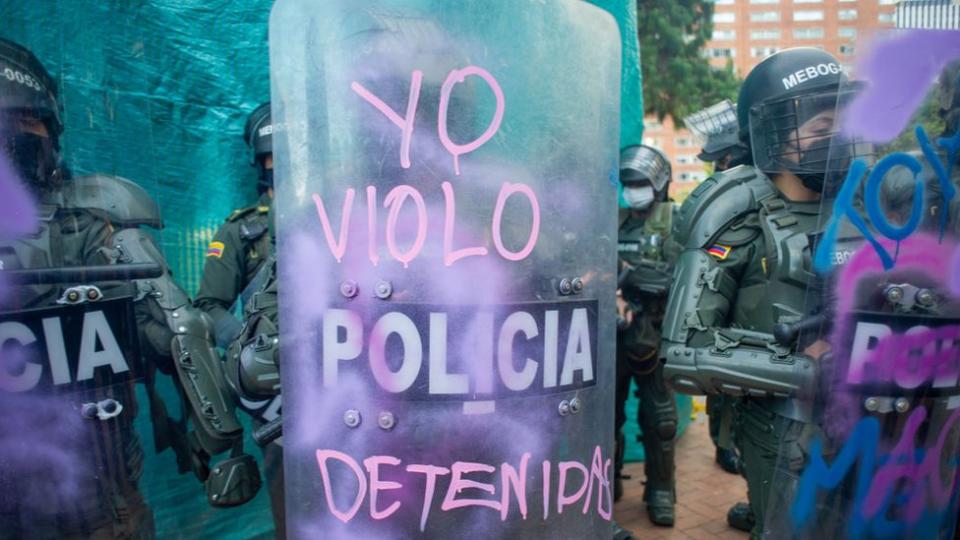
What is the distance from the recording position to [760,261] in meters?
2.27

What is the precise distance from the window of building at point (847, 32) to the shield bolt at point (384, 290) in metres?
1.34

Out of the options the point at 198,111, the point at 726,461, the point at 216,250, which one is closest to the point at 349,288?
the point at 216,250

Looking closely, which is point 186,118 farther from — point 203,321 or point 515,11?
point 515,11

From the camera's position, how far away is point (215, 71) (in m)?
3.24

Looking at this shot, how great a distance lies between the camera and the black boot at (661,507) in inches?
154

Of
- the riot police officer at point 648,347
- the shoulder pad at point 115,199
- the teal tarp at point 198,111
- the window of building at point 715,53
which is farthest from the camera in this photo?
the window of building at point 715,53

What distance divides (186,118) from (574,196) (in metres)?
2.52

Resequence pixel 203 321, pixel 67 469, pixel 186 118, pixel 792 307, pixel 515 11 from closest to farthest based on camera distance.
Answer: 1. pixel 515 11
2. pixel 67 469
3. pixel 203 321
4. pixel 792 307
5. pixel 186 118

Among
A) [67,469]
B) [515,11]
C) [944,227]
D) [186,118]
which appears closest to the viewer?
[515,11]

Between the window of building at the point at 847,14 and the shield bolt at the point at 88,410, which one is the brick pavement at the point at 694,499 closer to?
the window of building at the point at 847,14

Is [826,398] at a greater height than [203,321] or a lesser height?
lesser

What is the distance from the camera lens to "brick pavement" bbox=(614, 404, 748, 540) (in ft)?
12.7

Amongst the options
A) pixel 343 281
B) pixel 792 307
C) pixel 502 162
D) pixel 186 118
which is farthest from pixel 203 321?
pixel 792 307

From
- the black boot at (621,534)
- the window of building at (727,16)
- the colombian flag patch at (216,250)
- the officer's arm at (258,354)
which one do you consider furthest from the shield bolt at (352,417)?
the window of building at (727,16)
